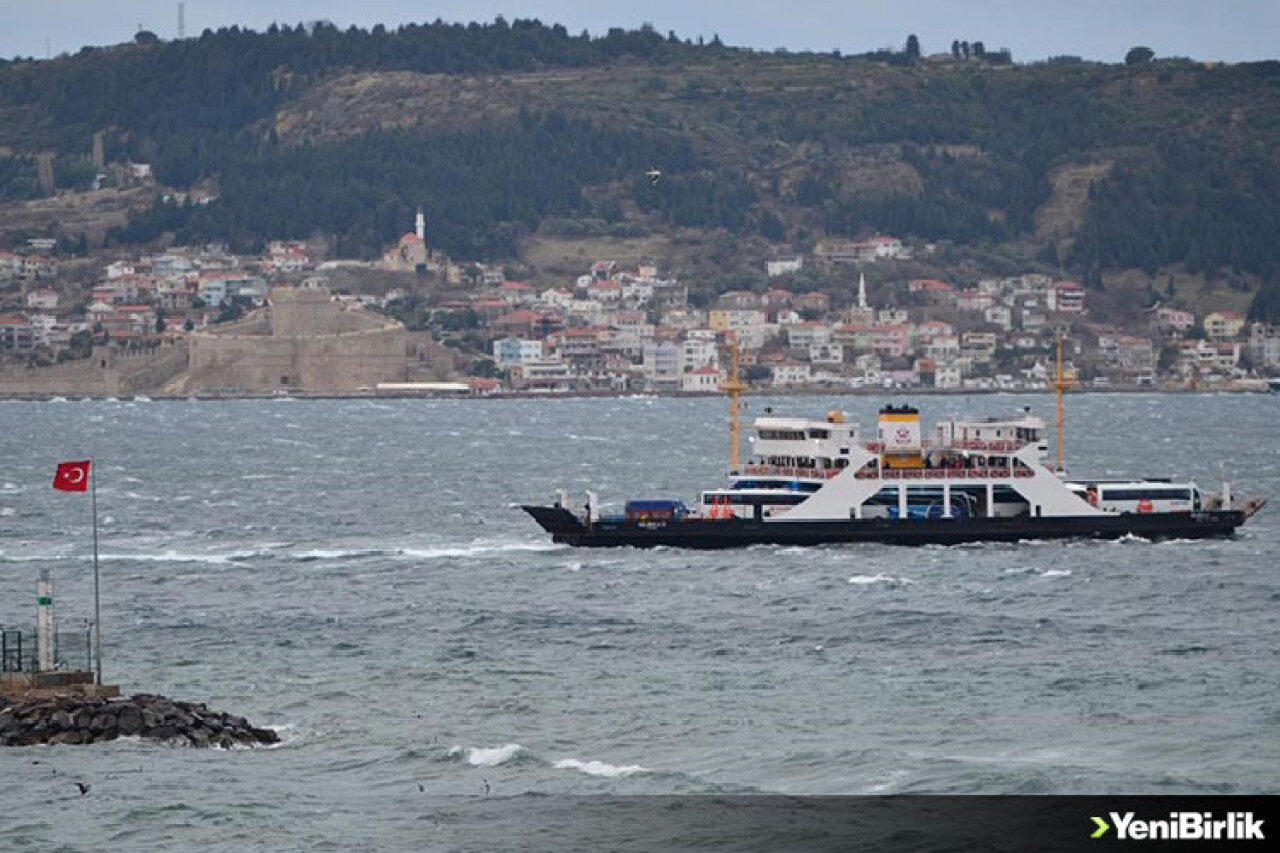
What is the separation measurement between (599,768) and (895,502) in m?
35.2

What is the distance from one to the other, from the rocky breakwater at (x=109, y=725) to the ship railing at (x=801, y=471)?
33731 millimetres

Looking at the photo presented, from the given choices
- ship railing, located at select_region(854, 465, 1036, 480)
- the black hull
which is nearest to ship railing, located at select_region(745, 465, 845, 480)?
ship railing, located at select_region(854, 465, 1036, 480)

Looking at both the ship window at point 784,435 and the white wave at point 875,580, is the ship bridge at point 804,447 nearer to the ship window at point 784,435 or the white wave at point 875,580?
the ship window at point 784,435

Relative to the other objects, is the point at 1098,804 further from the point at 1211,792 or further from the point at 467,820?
the point at 467,820

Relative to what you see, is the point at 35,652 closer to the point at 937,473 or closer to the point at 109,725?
the point at 109,725

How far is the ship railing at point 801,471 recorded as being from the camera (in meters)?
76.9

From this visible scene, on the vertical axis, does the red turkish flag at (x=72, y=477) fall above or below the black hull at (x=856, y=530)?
above

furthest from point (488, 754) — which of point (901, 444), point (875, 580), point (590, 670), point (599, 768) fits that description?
point (901, 444)

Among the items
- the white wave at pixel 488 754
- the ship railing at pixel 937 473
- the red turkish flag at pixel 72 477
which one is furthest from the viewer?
the ship railing at pixel 937 473

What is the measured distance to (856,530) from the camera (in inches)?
3007

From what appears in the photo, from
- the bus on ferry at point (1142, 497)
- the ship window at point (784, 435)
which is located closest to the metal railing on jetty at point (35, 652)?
the ship window at point (784, 435)

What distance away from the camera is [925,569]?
70500 mm

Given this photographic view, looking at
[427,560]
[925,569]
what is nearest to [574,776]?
[925,569]

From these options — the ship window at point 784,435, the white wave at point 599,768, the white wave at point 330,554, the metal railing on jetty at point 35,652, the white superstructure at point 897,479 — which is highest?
the ship window at point 784,435
